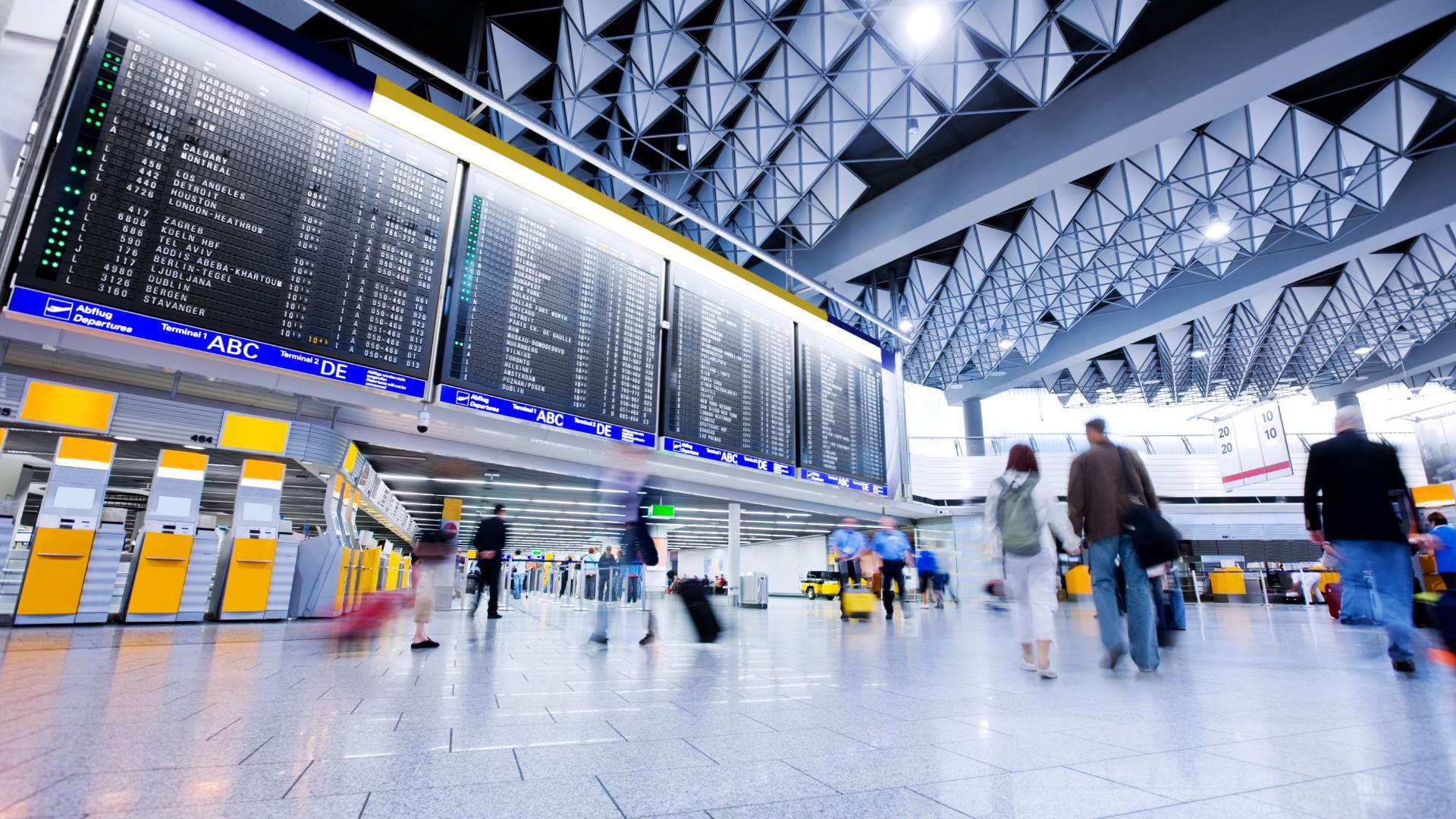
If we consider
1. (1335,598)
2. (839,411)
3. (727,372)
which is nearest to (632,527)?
(727,372)

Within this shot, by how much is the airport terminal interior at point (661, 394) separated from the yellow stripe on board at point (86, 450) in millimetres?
49

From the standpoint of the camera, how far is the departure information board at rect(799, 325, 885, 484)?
15.3 m

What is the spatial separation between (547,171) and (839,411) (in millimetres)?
9002

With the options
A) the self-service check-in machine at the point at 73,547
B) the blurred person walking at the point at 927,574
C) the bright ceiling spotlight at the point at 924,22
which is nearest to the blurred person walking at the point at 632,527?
the self-service check-in machine at the point at 73,547

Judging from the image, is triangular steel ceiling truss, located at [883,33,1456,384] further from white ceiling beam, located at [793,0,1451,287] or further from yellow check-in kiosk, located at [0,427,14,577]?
yellow check-in kiosk, located at [0,427,14,577]

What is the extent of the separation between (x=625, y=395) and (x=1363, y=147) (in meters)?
18.0

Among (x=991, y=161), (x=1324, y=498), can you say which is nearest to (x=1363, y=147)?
(x=991, y=161)

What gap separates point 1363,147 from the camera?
587 inches

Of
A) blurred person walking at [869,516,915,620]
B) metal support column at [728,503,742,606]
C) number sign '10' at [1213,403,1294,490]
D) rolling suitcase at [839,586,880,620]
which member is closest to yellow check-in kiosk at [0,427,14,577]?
rolling suitcase at [839,586,880,620]

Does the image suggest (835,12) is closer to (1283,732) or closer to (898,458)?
(1283,732)

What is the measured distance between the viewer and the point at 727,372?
531 inches

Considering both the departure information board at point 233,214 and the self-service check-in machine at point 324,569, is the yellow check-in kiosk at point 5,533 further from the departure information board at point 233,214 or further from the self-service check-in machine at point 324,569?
the self-service check-in machine at point 324,569

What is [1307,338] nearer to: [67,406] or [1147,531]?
[1147,531]

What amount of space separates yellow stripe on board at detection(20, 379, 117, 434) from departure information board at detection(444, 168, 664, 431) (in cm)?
419
